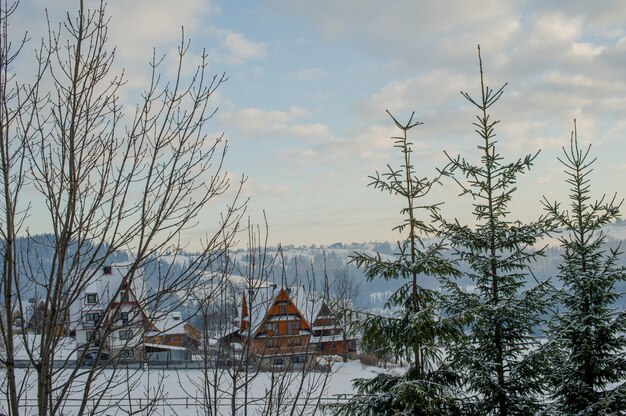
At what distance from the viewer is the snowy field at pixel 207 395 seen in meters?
4.70

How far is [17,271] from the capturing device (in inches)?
149

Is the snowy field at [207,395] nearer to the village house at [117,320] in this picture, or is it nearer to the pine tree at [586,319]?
the village house at [117,320]

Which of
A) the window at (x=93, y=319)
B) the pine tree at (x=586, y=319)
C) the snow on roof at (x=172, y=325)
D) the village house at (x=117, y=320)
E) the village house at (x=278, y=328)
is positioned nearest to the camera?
the snow on roof at (x=172, y=325)

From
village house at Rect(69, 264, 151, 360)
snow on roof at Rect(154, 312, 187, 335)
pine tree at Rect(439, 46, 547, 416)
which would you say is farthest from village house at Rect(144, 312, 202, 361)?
pine tree at Rect(439, 46, 547, 416)

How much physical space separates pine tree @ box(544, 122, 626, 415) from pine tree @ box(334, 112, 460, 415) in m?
2.11

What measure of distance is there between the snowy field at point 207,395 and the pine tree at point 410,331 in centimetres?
48

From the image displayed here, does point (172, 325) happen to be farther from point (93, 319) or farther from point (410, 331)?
point (410, 331)

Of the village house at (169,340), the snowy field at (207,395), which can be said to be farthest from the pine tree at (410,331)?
the village house at (169,340)

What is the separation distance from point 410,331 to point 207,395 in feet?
9.47

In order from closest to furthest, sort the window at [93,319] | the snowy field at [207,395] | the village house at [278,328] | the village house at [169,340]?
the window at [93,319] → the village house at [169,340] → the snowy field at [207,395] → the village house at [278,328]

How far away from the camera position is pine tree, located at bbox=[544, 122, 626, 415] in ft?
27.3

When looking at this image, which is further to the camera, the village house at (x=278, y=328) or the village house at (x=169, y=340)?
the village house at (x=278, y=328)

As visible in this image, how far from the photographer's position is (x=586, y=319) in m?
8.53

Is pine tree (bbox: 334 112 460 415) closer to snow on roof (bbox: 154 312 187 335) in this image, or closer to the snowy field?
the snowy field
